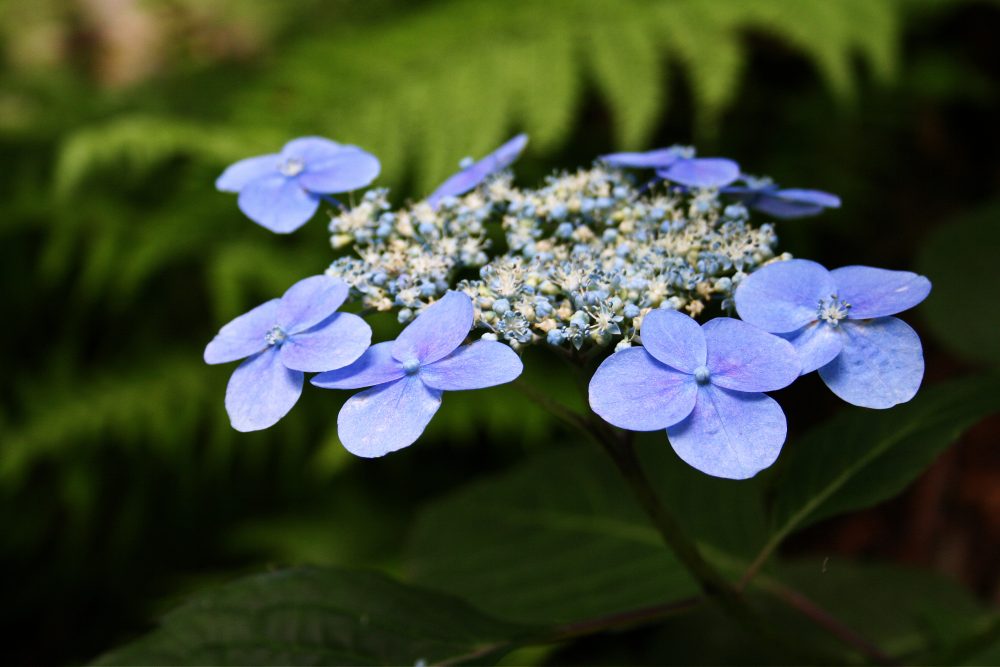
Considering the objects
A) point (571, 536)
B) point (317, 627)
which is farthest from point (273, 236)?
point (317, 627)

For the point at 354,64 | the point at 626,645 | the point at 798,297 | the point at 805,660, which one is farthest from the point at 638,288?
the point at 354,64

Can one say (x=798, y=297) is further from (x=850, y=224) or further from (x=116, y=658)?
(x=850, y=224)

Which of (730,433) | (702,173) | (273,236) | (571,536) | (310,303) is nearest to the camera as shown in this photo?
(730,433)

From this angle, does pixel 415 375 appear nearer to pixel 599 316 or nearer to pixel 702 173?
pixel 599 316

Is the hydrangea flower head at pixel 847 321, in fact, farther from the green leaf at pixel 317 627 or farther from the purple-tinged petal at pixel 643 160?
the green leaf at pixel 317 627

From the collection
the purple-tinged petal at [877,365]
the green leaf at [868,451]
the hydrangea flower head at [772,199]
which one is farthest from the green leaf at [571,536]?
the purple-tinged petal at [877,365]

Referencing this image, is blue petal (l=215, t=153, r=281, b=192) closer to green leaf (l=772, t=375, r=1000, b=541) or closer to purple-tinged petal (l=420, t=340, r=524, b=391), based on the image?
purple-tinged petal (l=420, t=340, r=524, b=391)
